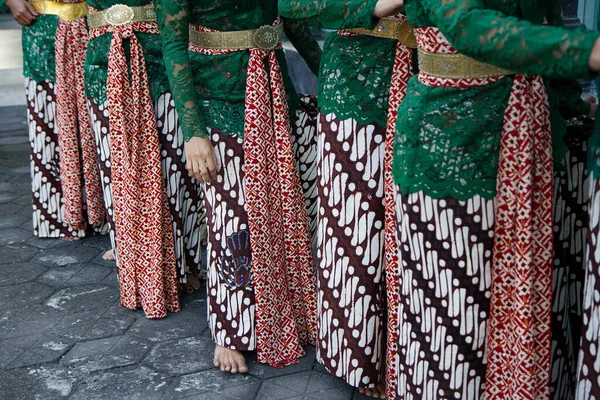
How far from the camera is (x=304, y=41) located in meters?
3.25

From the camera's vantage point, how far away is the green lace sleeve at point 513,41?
175 cm

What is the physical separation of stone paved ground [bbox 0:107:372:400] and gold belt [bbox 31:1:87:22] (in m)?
1.36

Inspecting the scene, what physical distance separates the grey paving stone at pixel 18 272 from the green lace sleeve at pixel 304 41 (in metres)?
2.09

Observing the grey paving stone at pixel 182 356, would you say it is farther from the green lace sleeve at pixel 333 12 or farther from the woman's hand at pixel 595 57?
the woman's hand at pixel 595 57

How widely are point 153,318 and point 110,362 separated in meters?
0.44

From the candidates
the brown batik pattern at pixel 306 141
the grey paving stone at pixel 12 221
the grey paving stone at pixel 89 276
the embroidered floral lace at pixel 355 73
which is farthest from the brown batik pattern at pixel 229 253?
the grey paving stone at pixel 12 221

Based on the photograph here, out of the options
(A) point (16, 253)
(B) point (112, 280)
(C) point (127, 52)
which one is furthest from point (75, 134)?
(C) point (127, 52)

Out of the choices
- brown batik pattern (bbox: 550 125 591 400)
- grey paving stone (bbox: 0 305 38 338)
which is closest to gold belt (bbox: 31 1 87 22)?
grey paving stone (bbox: 0 305 38 338)

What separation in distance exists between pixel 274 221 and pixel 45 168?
7.52 feet

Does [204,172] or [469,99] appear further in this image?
[204,172]

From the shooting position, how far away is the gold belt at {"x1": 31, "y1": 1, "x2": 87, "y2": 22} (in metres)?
4.45

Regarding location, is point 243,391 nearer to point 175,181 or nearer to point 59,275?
point 175,181

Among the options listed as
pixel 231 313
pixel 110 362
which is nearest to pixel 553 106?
pixel 231 313

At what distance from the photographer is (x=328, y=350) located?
3.01m
